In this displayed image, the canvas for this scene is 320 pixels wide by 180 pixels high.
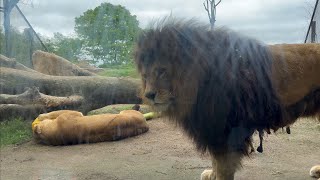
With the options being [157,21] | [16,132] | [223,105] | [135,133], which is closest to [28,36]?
[16,132]

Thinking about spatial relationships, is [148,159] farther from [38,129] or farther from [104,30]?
[38,129]

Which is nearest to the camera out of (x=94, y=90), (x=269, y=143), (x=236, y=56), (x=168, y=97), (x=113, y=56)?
(x=168, y=97)

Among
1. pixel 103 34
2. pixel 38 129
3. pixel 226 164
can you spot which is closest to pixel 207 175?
pixel 226 164

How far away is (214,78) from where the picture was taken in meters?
2.67

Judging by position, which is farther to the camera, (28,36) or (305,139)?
(28,36)

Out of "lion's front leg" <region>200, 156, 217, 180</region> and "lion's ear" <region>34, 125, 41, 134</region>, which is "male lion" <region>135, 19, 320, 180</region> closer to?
"lion's front leg" <region>200, 156, 217, 180</region>

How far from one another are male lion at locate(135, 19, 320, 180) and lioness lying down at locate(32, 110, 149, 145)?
1.78 metres

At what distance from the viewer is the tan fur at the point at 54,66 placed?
6.00 meters

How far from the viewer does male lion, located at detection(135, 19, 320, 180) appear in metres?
2.62

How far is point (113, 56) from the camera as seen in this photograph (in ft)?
12.7

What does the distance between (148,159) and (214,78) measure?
1462 mm

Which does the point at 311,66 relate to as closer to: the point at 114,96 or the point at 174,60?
the point at 174,60

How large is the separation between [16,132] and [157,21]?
2.88 metres

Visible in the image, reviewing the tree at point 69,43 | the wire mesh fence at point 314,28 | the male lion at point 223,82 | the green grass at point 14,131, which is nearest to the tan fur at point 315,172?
the male lion at point 223,82
